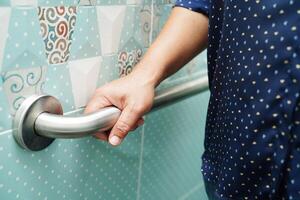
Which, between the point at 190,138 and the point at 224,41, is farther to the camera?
the point at 190,138

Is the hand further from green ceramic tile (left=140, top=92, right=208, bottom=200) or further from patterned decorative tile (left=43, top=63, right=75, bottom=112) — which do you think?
green ceramic tile (left=140, top=92, right=208, bottom=200)

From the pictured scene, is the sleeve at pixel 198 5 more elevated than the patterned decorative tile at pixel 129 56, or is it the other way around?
the sleeve at pixel 198 5

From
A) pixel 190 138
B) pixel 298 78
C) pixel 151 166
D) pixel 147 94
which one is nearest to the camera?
pixel 298 78

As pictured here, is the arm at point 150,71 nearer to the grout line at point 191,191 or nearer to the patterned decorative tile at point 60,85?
the patterned decorative tile at point 60,85

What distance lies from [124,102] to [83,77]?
2.6 inches

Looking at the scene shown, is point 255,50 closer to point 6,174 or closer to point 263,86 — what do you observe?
point 263,86

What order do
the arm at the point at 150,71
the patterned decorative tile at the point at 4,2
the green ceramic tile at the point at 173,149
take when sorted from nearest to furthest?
the patterned decorative tile at the point at 4,2 < the arm at the point at 150,71 < the green ceramic tile at the point at 173,149

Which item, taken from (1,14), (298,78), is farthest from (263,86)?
(1,14)

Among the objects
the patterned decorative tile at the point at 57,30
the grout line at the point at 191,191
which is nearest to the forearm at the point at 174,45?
the patterned decorative tile at the point at 57,30

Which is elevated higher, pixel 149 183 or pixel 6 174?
pixel 6 174

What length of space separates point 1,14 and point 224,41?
0.80 feet

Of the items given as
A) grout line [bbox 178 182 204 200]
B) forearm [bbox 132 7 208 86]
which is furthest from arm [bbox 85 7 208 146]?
grout line [bbox 178 182 204 200]

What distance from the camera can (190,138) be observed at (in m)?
0.79

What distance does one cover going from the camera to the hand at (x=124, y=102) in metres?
0.45
